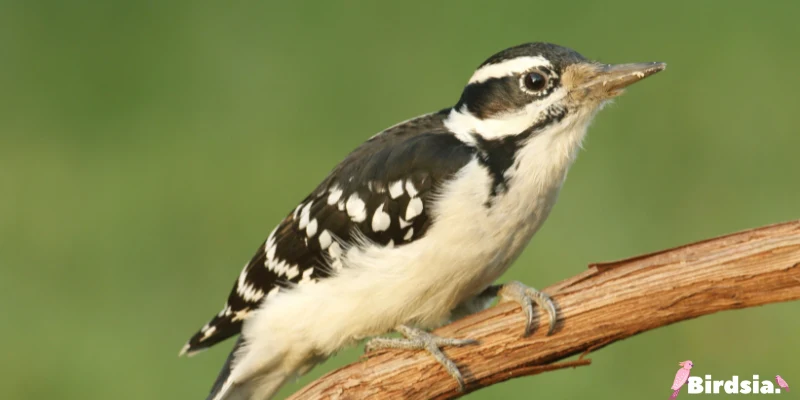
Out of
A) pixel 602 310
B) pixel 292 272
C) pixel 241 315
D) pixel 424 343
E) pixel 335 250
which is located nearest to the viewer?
pixel 602 310

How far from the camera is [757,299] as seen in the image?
270 cm

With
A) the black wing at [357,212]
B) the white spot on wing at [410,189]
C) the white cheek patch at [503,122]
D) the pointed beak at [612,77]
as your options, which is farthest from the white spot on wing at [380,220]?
the pointed beak at [612,77]

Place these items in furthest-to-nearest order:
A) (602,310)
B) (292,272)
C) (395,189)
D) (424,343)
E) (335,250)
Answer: (292,272)
(335,250)
(395,189)
(424,343)
(602,310)

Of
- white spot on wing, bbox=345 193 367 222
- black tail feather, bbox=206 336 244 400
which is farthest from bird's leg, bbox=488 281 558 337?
black tail feather, bbox=206 336 244 400

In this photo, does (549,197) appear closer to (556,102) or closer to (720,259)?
(556,102)

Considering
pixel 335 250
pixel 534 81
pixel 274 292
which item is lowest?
pixel 274 292

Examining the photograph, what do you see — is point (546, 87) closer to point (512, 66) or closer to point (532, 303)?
point (512, 66)

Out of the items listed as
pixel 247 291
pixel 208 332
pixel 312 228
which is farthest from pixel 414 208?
pixel 208 332

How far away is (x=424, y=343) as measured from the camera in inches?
118

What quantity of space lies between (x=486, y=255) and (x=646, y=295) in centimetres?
53

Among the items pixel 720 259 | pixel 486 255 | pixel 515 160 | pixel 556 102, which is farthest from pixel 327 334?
pixel 720 259

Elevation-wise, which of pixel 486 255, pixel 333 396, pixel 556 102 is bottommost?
pixel 333 396

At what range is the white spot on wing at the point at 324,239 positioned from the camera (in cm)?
335

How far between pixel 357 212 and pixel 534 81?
760mm
